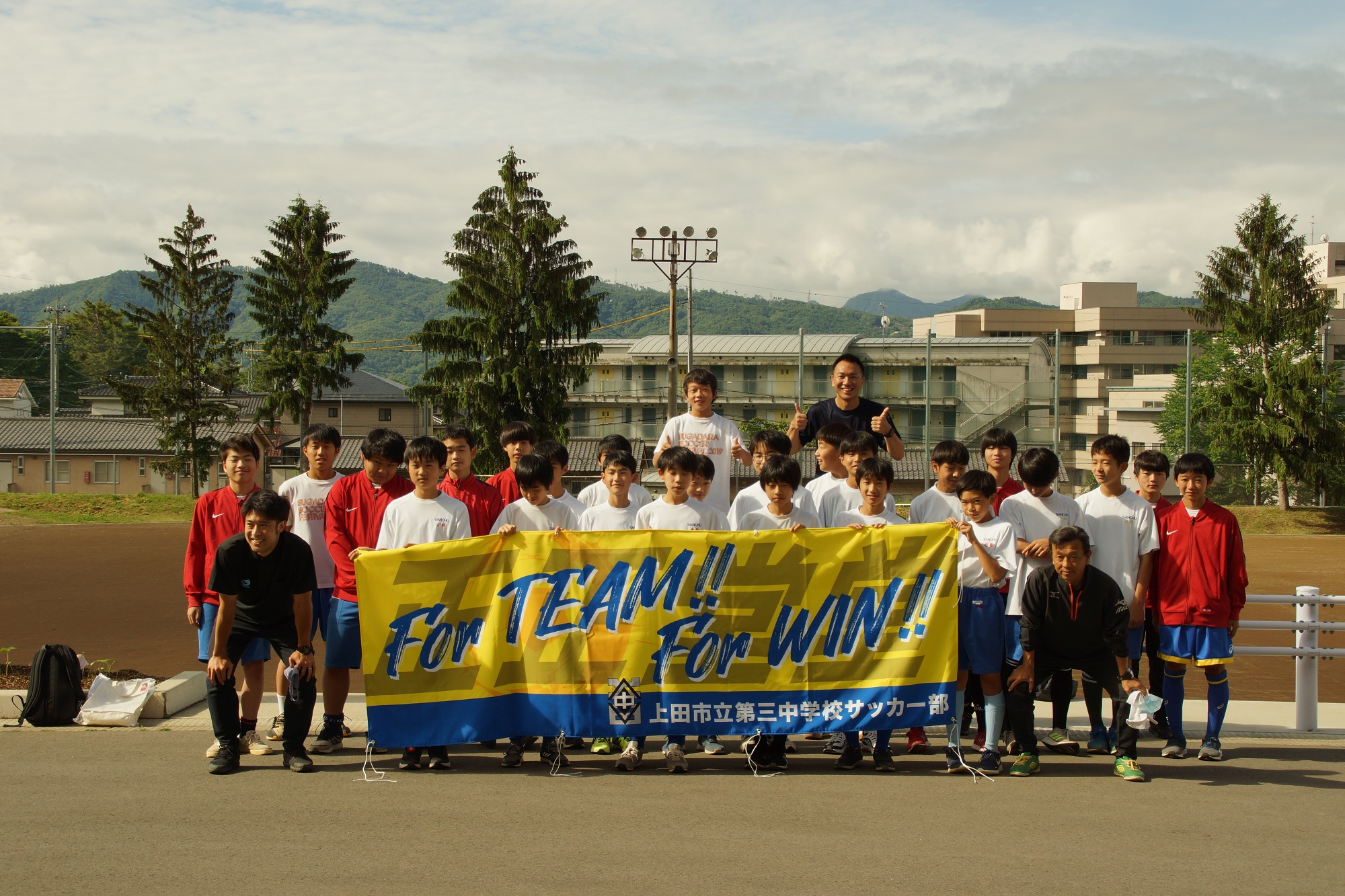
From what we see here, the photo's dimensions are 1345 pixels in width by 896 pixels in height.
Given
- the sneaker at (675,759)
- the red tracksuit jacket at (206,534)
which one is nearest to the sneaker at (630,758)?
the sneaker at (675,759)

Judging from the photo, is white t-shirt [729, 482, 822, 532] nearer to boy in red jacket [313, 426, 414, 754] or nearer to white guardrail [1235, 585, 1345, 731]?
boy in red jacket [313, 426, 414, 754]

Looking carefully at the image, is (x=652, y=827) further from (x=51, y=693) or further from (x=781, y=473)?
(x=51, y=693)

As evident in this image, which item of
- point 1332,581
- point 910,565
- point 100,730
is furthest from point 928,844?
point 1332,581

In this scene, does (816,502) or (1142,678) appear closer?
(816,502)

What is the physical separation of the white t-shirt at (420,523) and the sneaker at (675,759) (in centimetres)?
174

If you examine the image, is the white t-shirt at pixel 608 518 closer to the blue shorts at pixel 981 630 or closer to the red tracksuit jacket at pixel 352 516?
the red tracksuit jacket at pixel 352 516

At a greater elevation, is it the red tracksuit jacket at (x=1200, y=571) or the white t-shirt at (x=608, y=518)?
the white t-shirt at (x=608, y=518)

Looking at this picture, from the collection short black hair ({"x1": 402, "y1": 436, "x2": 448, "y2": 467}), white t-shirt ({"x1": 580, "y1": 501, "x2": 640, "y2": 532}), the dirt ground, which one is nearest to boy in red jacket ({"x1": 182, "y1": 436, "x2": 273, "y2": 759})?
short black hair ({"x1": 402, "y1": 436, "x2": 448, "y2": 467})

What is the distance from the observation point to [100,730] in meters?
6.42

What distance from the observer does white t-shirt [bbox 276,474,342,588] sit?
651 cm

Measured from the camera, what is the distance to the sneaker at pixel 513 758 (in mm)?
5859

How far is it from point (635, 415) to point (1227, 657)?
171ft

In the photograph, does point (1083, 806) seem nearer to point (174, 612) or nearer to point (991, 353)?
point (174, 612)

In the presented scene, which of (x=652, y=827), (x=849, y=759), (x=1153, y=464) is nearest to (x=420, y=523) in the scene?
(x=652, y=827)
